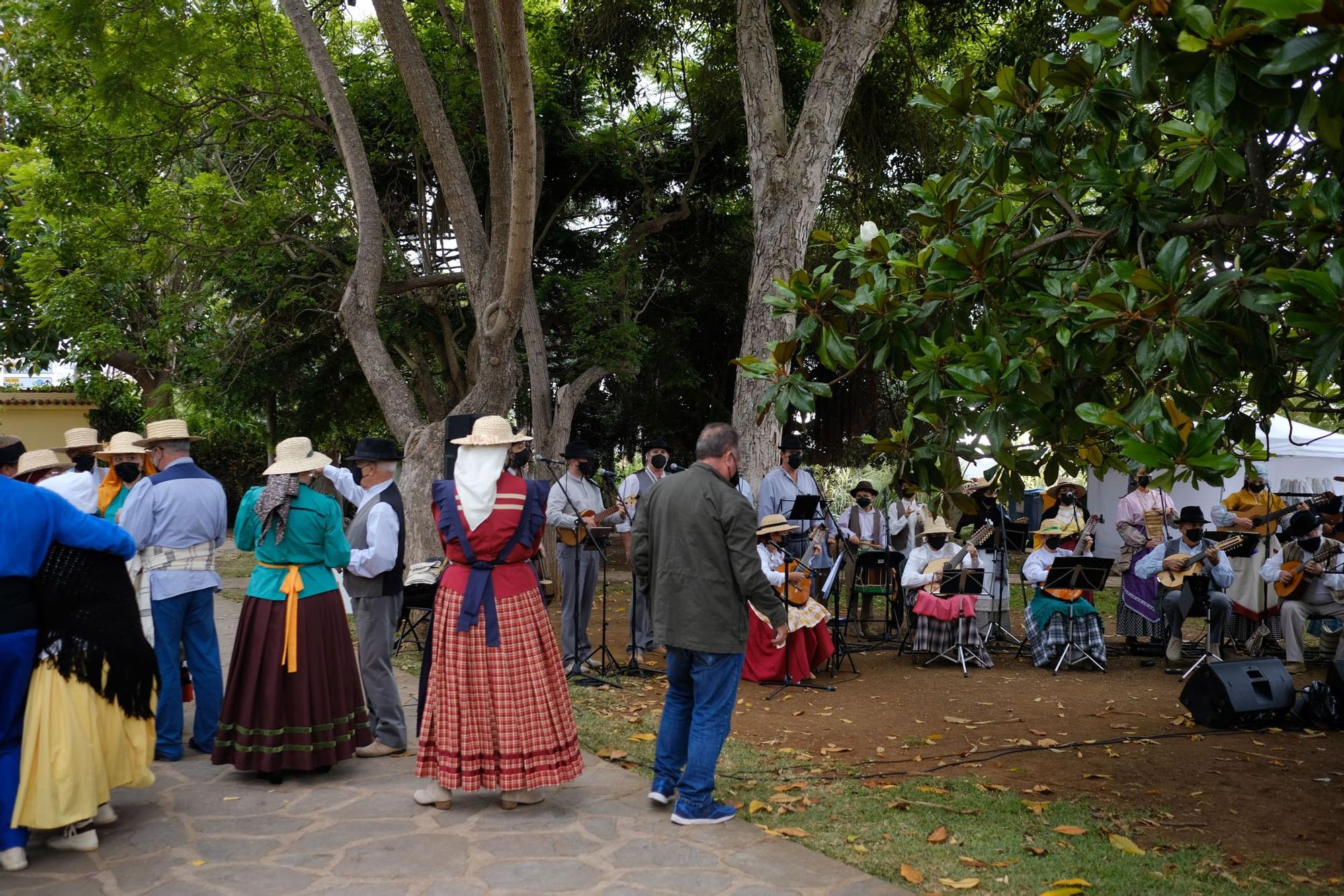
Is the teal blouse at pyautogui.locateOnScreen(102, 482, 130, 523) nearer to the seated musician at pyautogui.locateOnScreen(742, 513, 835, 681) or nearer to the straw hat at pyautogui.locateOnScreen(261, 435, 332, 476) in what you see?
the straw hat at pyautogui.locateOnScreen(261, 435, 332, 476)

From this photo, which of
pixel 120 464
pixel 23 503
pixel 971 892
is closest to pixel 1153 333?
pixel 971 892

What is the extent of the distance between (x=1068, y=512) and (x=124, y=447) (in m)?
9.38

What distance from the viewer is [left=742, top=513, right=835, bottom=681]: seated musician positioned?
32.8 ft

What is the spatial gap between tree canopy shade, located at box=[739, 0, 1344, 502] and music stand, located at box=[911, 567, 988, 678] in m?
4.47

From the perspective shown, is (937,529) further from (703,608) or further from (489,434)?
(489,434)

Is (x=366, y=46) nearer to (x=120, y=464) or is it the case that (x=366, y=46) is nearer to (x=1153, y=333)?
(x=120, y=464)

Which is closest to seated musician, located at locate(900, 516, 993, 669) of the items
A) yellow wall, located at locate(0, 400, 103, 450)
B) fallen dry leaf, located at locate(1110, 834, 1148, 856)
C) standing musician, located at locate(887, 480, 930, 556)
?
standing musician, located at locate(887, 480, 930, 556)

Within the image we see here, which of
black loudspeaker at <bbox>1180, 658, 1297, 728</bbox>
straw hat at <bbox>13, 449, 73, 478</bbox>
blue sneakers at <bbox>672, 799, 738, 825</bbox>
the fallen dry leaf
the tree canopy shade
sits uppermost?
the tree canopy shade

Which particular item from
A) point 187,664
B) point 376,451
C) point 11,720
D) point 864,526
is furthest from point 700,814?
point 864,526

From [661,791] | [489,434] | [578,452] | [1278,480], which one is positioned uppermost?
[1278,480]

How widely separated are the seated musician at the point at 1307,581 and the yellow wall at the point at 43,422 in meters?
25.9

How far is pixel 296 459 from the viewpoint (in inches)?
265

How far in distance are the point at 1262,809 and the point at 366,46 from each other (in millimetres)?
16364

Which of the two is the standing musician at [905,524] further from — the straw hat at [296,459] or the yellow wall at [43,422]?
the yellow wall at [43,422]
